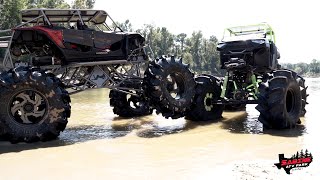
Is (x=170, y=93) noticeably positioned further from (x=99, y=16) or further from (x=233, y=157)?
(x=233, y=157)

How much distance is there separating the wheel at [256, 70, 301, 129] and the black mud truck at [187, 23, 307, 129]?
0.04 metres

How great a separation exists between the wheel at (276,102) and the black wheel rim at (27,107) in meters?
4.28

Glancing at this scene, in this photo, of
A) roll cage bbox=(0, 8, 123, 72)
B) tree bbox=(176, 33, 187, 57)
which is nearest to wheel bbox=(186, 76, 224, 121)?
roll cage bbox=(0, 8, 123, 72)

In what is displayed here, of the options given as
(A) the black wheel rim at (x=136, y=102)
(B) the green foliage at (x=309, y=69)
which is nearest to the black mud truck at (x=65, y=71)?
(A) the black wheel rim at (x=136, y=102)

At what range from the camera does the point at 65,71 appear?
8.48m

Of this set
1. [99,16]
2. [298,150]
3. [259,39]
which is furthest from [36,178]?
[259,39]

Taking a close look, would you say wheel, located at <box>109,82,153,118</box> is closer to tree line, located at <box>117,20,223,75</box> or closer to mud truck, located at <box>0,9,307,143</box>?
mud truck, located at <box>0,9,307,143</box>

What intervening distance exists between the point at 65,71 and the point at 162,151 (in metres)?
3.26

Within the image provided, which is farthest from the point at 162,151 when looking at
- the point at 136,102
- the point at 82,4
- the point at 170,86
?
the point at 82,4

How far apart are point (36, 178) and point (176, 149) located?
7.99ft

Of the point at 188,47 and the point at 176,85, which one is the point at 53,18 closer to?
the point at 176,85

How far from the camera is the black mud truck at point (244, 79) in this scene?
884 cm

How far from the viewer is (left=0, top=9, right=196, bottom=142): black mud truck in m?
7.12

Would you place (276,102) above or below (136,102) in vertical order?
above
